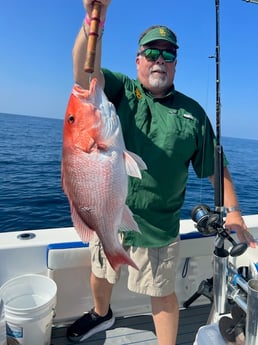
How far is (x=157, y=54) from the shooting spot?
2115mm

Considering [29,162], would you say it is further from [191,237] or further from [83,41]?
[83,41]

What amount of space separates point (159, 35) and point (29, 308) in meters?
1.89

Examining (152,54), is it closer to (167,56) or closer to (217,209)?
(167,56)

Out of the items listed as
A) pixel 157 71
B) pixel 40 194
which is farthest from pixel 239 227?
pixel 40 194

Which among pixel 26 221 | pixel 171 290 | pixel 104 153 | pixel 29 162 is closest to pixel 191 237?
pixel 171 290

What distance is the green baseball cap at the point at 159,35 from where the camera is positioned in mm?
2082

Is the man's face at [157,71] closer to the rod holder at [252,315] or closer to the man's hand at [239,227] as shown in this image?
the man's hand at [239,227]

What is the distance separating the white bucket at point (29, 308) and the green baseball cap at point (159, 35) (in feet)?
5.87

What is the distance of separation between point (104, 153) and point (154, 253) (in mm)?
1123

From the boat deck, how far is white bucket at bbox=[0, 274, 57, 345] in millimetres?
360

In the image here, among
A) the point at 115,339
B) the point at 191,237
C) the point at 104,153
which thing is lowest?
the point at 115,339

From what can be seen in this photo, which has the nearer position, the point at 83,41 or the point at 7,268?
the point at 83,41

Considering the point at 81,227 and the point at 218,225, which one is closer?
the point at 81,227

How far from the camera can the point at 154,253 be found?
7.58 ft
